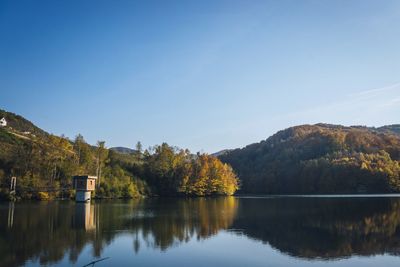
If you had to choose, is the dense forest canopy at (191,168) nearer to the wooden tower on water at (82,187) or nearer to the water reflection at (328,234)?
the wooden tower on water at (82,187)

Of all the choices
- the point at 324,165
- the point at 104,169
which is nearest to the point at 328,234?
the point at 104,169

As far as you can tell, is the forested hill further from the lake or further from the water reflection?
the lake

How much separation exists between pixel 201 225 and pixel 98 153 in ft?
230

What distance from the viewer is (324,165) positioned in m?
144

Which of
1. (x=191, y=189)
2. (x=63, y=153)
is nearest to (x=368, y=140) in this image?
(x=191, y=189)

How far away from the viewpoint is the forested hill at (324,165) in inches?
5172

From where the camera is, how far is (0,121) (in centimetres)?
13150

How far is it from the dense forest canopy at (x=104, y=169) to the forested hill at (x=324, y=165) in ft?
109

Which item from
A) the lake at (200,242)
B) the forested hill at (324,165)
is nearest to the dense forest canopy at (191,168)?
the forested hill at (324,165)

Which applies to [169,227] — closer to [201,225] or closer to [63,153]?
[201,225]

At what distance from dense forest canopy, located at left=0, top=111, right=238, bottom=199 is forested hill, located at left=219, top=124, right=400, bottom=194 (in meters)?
33.1

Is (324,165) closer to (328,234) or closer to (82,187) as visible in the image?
(82,187)

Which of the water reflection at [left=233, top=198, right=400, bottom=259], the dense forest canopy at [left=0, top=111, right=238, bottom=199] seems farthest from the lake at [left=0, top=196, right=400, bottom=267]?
the dense forest canopy at [left=0, top=111, right=238, bottom=199]

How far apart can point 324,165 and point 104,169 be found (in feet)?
252
